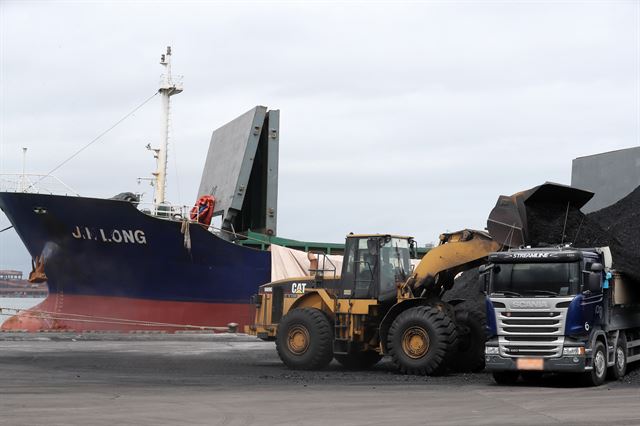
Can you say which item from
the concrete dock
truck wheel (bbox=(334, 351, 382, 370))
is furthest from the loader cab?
truck wheel (bbox=(334, 351, 382, 370))

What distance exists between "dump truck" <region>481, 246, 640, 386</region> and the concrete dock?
0.43 meters

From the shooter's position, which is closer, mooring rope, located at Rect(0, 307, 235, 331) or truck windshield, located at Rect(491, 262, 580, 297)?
truck windshield, located at Rect(491, 262, 580, 297)

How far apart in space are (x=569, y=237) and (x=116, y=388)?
837cm

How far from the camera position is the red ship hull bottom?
95.6ft

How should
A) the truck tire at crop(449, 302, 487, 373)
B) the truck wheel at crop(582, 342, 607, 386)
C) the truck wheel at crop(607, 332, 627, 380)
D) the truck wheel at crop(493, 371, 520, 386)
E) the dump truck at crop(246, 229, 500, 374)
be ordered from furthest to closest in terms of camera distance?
the truck tire at crop(449, 302, 487, 373) → the dump truck at crop(246, 229, 500, 374) → the truck wheel at crop(607, 332, 627, 380) → the truck wheel at crop(493, 371, 520, 386) → the truck wheel at crop(582, 342, 607, 386)

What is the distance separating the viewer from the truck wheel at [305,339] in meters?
17.4

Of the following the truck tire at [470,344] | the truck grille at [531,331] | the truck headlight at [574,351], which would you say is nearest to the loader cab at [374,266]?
the truck tire at [470,344]

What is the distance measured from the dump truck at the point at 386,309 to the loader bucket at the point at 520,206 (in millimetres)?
361

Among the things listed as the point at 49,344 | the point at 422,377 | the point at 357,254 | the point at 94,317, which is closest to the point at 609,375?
the point at 422,377

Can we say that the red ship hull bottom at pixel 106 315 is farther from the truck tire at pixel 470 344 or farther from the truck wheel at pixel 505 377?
the truck wheel at pixel 505 377

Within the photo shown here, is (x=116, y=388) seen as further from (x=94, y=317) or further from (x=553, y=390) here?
(x=94, y=317)

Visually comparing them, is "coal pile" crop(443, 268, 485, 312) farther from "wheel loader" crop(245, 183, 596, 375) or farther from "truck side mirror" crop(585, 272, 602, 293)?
"truck side mirror" crop(585, 272, 602, 293)

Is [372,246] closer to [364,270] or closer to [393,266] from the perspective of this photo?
[364,270]

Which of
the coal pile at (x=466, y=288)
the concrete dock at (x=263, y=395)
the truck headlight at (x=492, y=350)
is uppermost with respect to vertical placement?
the coal pile at (x=466, y=288)
